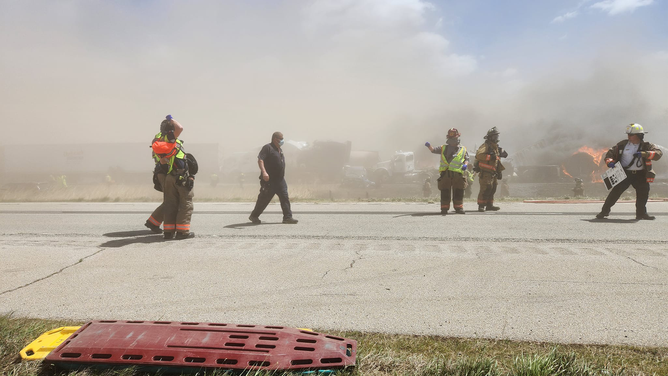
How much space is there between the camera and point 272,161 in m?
9.17

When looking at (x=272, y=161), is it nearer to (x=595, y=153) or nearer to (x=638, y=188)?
(x=638, y=188)

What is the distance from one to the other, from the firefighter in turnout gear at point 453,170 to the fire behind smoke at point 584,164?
39.0 metres

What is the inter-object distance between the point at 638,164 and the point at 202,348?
9687mm

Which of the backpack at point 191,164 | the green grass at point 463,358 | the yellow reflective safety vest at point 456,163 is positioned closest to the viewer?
the green grass at point 463,358

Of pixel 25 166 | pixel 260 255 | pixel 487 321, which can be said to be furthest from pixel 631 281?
pixel 25 166

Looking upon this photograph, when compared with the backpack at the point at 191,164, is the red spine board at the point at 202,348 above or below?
below

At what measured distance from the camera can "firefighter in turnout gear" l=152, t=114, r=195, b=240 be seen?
721cm

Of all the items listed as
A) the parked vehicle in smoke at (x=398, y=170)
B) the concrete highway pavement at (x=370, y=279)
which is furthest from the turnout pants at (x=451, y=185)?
the parked vehicle in smoke at (x=398, y=170)

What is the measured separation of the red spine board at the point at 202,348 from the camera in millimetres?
2473

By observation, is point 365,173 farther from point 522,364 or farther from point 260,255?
point 522,364

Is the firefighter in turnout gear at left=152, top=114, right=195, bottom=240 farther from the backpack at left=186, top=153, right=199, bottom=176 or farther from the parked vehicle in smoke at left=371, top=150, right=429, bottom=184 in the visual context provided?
the parked vehicle in smoke at left=371, top=150, right=429, bottom=184

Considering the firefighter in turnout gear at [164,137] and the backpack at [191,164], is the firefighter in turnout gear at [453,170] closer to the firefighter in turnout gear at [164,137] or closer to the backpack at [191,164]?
the backpack at [191,164]

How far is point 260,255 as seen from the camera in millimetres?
5930

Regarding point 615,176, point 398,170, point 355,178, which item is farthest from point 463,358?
point 398,170
